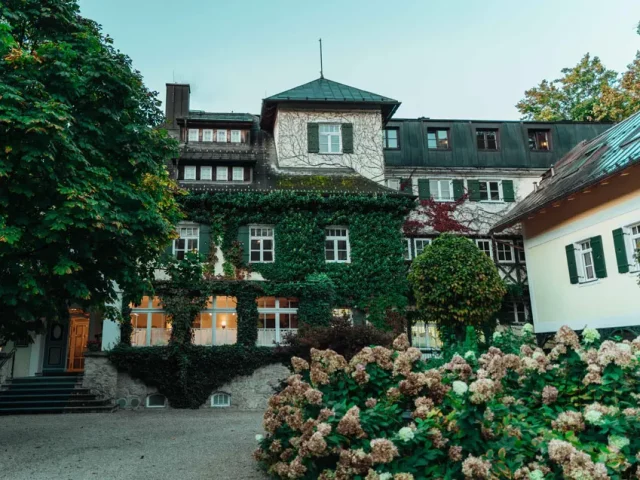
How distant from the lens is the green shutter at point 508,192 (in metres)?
24.7

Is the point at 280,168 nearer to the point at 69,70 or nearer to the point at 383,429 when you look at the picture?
the point at 69,70

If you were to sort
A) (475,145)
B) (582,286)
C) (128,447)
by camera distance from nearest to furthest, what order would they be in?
1. (128,447)
2. (582,286)
3. (475,145)

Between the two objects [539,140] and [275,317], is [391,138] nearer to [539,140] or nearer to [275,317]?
[539,140]

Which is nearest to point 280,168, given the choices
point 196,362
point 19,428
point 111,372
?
point 196,362

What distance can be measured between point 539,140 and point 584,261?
1015 centimetres

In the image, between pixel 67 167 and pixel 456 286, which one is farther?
pixel 456 286

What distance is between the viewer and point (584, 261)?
17609mm

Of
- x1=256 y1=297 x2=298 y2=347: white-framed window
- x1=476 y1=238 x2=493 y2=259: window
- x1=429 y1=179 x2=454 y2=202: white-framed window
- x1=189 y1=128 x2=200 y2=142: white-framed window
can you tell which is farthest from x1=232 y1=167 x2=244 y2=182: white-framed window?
x1=476 y1=238 x2=493 y2=259: window

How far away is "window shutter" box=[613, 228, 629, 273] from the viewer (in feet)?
50.1

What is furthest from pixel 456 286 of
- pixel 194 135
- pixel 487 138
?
pixel 194 135

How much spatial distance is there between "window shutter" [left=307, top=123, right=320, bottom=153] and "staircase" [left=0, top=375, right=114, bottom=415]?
11.3m

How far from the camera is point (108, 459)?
25.5 ft

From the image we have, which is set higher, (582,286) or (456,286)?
(456,286)

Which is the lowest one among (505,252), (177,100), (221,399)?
(221,399)
